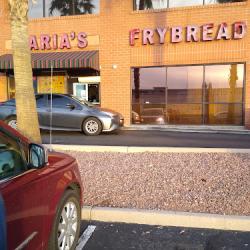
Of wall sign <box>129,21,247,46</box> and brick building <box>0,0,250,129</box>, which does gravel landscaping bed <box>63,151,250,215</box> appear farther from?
wall sign <box>129,21,247,46</box>

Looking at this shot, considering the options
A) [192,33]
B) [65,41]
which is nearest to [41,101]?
[65,41]

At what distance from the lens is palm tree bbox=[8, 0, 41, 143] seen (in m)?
6.96

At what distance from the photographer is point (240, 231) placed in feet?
13.0

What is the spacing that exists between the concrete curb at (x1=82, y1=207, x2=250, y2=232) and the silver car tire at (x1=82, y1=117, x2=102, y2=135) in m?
7.61

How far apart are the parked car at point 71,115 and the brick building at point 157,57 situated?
2.40 meters

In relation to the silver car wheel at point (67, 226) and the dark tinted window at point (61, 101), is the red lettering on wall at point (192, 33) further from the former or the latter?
the silver car wheel at point (67, 226)

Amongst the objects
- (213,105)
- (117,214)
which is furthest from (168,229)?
(213,105)

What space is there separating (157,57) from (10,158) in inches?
491

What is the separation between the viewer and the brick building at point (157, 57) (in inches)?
540

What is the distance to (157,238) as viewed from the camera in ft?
12.5

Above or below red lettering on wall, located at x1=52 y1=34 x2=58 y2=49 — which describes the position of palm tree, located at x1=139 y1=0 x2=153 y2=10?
above

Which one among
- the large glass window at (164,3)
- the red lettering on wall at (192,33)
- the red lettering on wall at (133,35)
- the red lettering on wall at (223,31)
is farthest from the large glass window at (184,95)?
the large glass window at (164,3)

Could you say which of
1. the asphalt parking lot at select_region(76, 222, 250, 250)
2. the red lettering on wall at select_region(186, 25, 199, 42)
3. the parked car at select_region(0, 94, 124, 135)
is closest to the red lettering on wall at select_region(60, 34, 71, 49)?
the parked car at select_region(0, 94, 124, 135)

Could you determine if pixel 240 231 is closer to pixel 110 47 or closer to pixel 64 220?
pixel 64 220
